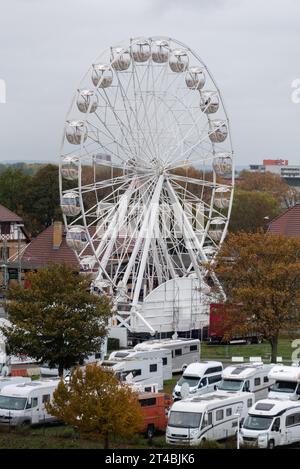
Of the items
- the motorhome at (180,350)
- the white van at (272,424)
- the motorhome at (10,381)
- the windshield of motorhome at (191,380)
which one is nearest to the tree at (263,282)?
the motorhome at (180,350)

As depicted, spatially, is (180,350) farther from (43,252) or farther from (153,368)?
(43,252)

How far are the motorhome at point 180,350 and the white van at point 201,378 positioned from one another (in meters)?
6.24

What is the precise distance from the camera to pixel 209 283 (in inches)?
2611

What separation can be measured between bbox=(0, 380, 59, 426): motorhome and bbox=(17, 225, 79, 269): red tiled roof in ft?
141

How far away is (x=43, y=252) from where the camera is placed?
8800 cm

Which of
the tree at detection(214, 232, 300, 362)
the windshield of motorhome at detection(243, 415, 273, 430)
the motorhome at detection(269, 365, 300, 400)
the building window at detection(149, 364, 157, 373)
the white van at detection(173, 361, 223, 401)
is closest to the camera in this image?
the windshield of motorhome at detection(243, 415, 273, 430)

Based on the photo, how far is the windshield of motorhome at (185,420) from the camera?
37438 mm

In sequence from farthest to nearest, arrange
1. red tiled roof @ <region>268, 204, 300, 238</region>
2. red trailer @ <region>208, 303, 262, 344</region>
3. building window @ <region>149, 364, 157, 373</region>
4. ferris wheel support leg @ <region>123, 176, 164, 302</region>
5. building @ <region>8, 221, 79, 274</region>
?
building @ <region>8, 221, 79, 274</region> < red tiled roof @ <region>268, 204, 300, 238</region> < ferris wheel support leg @ <region>123, 176, 164, 302</region> < red trailer @ <region>208, 303, 262, 344</region> < building window @ <region>149, 364, 157, 373</region>

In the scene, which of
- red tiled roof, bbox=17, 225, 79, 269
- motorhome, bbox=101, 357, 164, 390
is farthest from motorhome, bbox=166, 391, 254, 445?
red tiled roof, bbox=17, 225, 79, 269

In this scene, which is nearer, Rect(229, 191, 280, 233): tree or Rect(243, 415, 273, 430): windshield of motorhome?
Rect(243, 415, 273, 430): windshield of motorhome

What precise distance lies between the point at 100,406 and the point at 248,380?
8902 millimetres

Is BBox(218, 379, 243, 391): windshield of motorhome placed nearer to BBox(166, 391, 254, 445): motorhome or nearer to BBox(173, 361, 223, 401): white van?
BBox(173, 361, 223, 401): white van

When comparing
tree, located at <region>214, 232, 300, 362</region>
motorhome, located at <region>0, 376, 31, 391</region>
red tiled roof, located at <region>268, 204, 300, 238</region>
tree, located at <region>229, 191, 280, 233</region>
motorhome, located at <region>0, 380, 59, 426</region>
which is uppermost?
tree, located at <region>229, 191, 280, 233</region>

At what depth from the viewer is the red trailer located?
56281 millimetres
